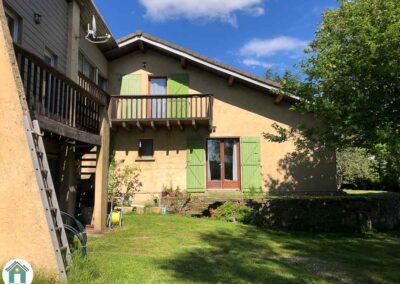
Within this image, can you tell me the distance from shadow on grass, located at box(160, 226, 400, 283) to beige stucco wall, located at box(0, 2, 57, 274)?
7.06ft

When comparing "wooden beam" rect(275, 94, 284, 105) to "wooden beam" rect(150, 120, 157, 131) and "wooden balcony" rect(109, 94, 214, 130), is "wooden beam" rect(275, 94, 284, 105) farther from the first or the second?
"wooden beam" rect(150, 120, 157, 131)

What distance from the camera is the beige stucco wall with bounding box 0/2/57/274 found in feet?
16.3

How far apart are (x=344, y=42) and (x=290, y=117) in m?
7.50

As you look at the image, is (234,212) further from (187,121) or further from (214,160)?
(187,121)

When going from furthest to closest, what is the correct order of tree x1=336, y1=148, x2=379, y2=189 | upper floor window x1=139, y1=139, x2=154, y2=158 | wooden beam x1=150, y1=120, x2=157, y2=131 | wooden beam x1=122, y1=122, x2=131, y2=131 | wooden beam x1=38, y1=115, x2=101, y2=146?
tree x1=336, y1=148, x2=379, y2=189, upper floor window x1=139, y1=139, x2=154, y2=158, wooden beam x1=122, y1=122, x2=131, y2=131, wooden beam x1=150, y1=120, x2=157, y2=131, wooden beam x1=38, y1=115, x2=101, y2=146

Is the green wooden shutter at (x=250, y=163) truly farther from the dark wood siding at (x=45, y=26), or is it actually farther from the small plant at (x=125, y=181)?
the dark wood siding at (x=45, y=26)

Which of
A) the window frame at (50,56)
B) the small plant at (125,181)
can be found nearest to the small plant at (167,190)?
the small plant at (125,181)

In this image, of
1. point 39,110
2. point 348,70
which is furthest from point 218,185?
point 39,110

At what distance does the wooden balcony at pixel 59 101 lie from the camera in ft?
20.9

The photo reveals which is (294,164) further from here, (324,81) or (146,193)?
(324,81)

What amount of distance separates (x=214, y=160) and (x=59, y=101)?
10211 mm

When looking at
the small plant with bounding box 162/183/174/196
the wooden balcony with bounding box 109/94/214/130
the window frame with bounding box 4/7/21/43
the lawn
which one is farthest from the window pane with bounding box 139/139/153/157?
the window frame with bounding box 4/7/21/43

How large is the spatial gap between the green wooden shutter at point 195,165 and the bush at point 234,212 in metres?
2.47

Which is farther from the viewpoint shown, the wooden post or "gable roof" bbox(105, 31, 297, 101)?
"gable roof" bbox(105, 31, 297, 101)
